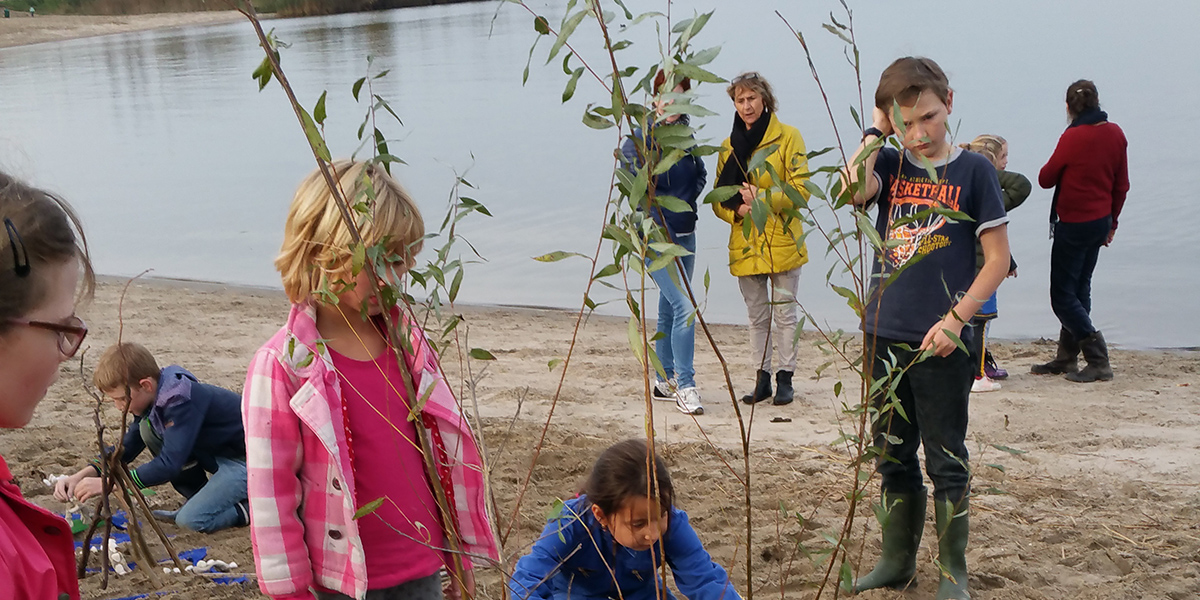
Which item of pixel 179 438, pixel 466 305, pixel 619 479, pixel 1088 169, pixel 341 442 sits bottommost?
pixel 466 305

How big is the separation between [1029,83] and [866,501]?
2055 cm

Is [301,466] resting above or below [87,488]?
above

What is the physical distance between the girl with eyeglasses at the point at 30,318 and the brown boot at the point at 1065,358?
23.8 feet

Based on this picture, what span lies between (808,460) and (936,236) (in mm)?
2264

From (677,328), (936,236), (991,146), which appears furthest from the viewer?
(991,146)

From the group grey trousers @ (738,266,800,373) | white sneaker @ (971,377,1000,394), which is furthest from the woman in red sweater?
grey trousers @ (738,266,800,373)

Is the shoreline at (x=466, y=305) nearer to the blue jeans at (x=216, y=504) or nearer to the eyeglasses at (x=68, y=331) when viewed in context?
the blue jeans at (x=216, y=504)

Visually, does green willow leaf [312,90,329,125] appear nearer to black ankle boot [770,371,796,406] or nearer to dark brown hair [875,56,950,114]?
dark brown hair [875,56,950,114]

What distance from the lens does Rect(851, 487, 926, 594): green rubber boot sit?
12.3 ft

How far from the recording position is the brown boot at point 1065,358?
7.50 m

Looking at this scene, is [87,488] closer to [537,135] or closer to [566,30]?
[566,30]

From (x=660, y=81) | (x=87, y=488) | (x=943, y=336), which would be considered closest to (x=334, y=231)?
(x=943, y=336)

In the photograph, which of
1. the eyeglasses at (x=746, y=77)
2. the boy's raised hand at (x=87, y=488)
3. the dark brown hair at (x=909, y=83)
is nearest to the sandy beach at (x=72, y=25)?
the eyeglasses at (x=746, y=77)

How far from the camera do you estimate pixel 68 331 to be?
56.3 inches
